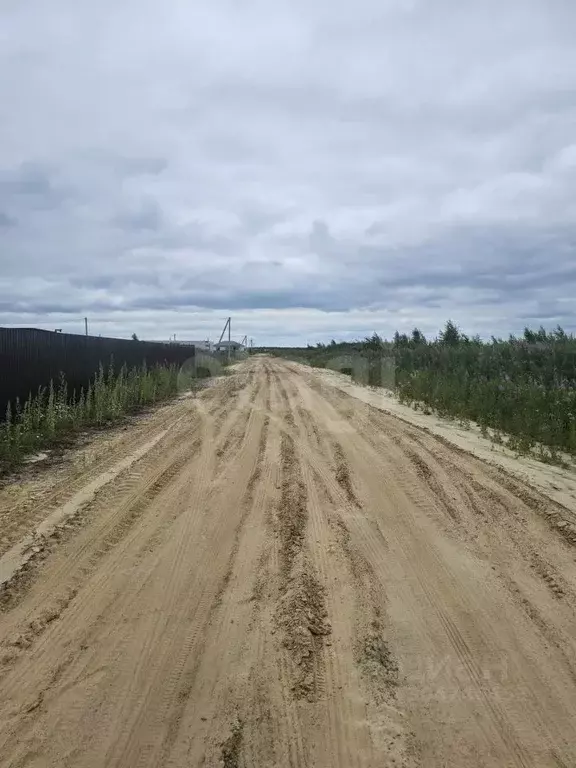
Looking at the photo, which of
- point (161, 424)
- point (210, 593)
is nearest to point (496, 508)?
point (210, 593)

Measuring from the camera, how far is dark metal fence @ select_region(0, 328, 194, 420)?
10432 millimetres

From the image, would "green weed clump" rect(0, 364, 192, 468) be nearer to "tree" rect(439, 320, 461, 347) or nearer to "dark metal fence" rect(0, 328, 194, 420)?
"dark metal fence" rect(0, 328, 194, 420)

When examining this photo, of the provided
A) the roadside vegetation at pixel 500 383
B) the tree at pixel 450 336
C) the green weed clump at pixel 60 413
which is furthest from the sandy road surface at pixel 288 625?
the tree at pixel 450 336

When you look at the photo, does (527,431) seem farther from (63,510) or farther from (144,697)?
(144,697)

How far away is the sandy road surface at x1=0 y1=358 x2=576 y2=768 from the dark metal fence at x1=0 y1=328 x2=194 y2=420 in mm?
4339

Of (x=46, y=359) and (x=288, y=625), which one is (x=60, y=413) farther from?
(x=288, y=625)

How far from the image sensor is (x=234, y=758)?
253 centimetres

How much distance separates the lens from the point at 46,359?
12.4 m

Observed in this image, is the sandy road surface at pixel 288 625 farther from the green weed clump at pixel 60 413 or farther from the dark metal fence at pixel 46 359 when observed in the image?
the dark metal fence at pixel 46 359

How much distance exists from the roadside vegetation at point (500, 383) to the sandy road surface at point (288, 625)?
3912mm

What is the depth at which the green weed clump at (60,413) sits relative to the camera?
889 cm

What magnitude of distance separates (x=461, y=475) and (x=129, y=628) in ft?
16.2

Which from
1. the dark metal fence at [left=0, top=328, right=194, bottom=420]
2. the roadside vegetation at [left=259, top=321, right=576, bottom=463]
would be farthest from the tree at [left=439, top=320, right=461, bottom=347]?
the dark metal fence at [left=0, top=328, right=194, bottom=420]

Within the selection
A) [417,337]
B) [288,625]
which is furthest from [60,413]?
[417,337]
